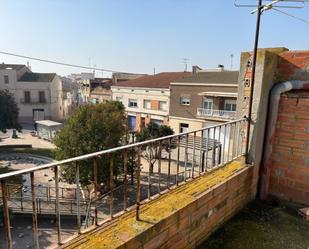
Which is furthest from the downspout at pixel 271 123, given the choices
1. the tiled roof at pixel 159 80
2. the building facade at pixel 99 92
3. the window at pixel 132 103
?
the building facade at pixel 99 92

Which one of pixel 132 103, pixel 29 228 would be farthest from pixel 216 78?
pixel 29 228

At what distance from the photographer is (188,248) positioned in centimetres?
232

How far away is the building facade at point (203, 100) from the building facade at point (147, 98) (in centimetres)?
127

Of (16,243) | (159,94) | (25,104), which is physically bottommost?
(16,243)

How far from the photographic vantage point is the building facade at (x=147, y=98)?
23650 mm

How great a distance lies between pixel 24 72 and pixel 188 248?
38.5 metres

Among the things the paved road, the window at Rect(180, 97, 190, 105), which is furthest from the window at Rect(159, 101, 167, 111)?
the paved road

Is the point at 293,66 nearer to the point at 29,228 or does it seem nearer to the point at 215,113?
the point at 29,228

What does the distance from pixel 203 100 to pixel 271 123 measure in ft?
57.2

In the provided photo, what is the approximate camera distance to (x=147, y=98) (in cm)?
2459

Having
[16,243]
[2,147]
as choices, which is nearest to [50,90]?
[2,147]

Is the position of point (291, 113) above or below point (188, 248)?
above

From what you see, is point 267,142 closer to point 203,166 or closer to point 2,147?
point 203,166

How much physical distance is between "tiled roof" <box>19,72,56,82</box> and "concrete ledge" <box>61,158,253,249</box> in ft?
116
